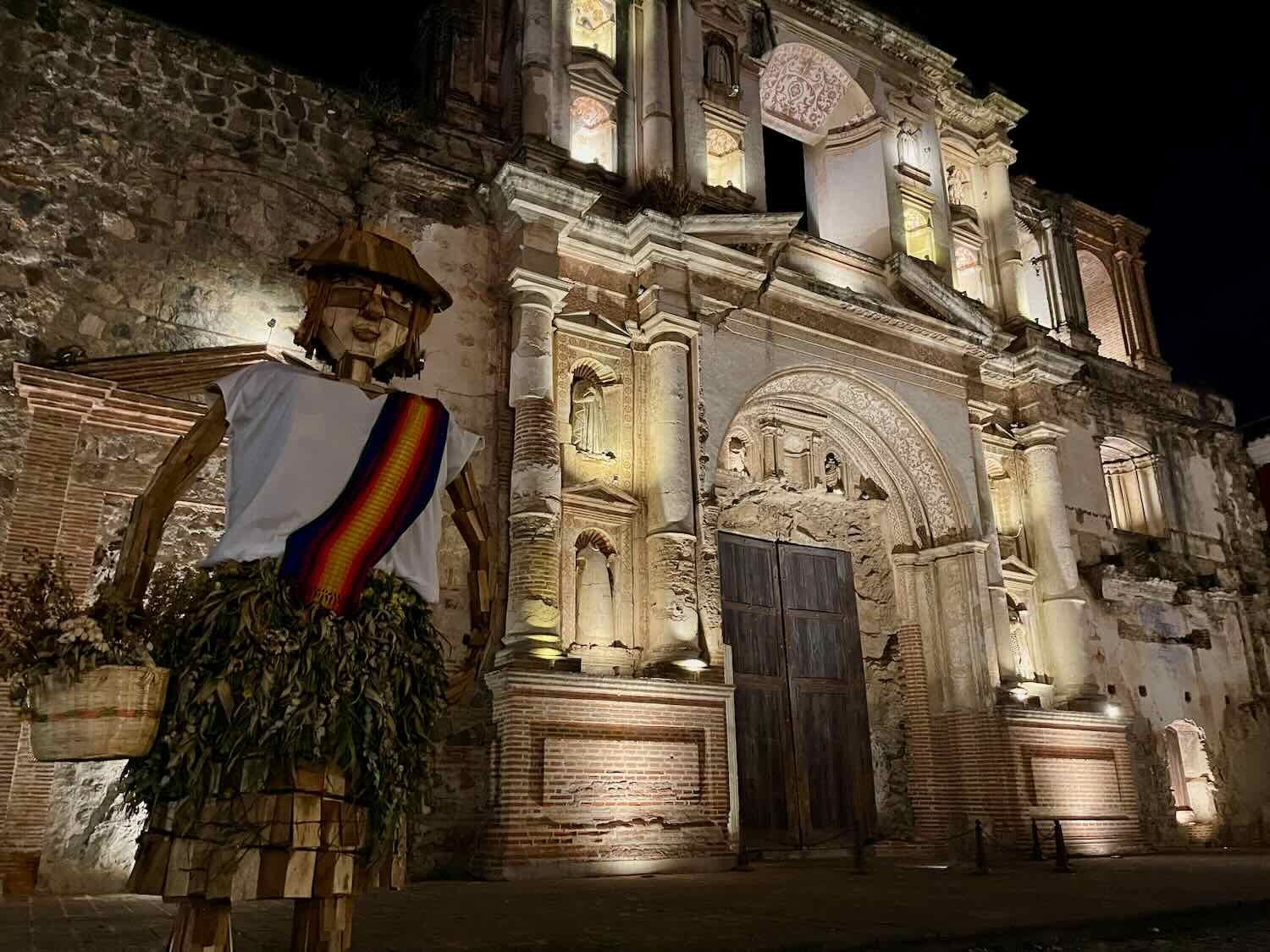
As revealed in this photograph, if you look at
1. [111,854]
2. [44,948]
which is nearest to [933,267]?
[111,854]

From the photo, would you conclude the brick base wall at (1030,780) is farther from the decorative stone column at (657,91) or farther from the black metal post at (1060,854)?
the decorative stone column at (657,91)

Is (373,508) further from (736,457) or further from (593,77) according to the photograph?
(593,77)

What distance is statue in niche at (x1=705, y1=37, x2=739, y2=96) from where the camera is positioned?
12.8m

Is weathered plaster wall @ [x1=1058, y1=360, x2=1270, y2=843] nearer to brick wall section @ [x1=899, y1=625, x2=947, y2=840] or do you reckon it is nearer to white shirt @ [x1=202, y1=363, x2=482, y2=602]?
brick wall section @ [x1=899, y1=625, x2=947, y2=840]

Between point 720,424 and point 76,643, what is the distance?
28.2 ft

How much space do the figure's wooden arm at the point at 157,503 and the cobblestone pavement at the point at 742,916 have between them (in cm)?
212

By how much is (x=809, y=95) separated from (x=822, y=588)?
24.7ft

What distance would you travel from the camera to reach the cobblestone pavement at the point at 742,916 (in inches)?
183

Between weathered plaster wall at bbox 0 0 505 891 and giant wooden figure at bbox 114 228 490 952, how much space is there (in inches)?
197

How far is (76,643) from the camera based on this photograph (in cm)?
263

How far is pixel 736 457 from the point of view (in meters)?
12.5

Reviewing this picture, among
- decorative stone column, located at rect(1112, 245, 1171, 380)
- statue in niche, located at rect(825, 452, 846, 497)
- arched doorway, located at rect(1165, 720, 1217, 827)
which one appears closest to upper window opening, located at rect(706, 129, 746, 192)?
statue in niche, located at rect(825, 452, 846, 497)

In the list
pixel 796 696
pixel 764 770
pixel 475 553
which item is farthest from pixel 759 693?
pixel 475 553

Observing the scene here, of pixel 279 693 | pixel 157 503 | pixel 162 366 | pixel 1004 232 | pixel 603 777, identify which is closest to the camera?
pixel 279 693
